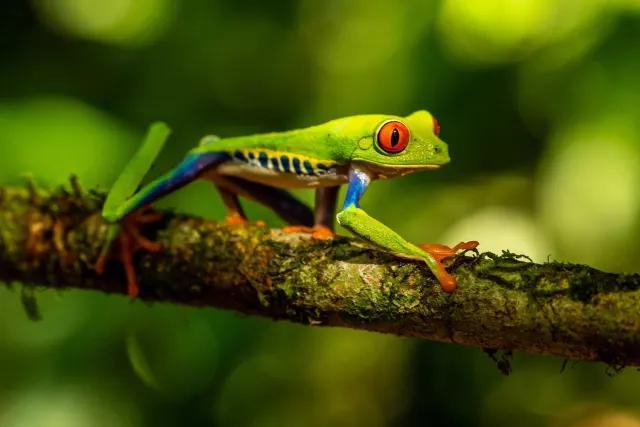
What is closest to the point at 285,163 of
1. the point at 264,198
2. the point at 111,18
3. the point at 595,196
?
the point at 264,198

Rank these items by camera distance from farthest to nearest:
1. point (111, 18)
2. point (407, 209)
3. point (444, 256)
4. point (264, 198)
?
point (111, 18) < point (407, 209) < point (264, 198) < point (444, 256)

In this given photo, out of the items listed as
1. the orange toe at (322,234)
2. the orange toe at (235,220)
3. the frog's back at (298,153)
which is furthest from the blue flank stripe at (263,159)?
the orange toe at (322,234)

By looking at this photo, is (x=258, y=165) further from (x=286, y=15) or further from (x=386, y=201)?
(x=286, y=15)

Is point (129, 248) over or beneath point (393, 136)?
beneath

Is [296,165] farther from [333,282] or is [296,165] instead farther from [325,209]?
[333,282]

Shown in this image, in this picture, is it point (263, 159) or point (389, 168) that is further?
point (263, 159)

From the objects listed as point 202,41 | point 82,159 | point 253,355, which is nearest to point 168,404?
point 253,355
